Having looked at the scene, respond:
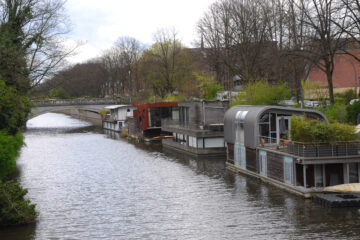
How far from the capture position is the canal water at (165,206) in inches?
912

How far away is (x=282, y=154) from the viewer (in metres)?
30.5

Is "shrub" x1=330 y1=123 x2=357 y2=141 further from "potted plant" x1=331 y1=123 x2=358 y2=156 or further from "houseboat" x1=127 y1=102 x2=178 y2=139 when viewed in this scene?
"houseboat" x1=127 y1=102 x2=178 y2=139

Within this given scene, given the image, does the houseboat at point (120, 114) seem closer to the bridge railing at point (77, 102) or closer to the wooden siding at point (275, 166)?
the bridge railing at point (77, 102)

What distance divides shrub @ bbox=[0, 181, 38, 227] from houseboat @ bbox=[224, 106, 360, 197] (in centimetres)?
1429

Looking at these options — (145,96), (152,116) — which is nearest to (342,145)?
(152,116)

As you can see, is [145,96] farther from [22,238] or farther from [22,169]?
[22,238]

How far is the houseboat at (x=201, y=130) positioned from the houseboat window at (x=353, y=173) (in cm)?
2060

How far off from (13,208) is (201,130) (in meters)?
29.8

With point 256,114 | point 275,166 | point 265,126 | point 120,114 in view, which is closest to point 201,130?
point 265,126

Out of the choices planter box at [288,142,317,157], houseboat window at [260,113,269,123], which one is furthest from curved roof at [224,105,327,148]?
planter box at [288,142,317,157]

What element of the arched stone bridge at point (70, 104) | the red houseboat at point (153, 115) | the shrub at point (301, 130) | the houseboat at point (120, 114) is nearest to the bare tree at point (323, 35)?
the shrub at point (301, 130)

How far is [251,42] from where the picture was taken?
61750 mm

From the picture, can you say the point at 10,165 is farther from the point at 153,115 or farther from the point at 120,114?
the point at 120,114

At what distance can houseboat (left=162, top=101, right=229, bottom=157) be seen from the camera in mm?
50125
